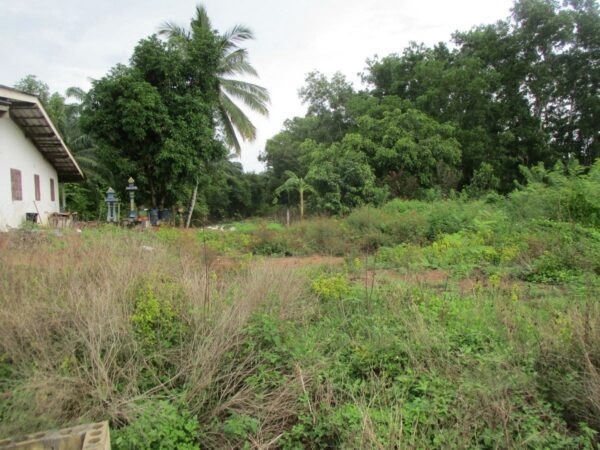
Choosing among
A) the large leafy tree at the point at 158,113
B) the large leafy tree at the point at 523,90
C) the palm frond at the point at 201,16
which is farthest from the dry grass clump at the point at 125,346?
the large leafy tree at the point at 523,90

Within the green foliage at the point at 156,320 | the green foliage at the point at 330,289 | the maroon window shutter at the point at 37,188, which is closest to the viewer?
the green foliage at the point at 156,320

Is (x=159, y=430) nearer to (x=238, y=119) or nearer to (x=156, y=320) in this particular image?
(x=156, y=320)

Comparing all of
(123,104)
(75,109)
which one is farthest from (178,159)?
(75,109)

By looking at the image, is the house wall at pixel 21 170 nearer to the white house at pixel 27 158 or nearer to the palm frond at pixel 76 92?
the white house at pixel 27 158

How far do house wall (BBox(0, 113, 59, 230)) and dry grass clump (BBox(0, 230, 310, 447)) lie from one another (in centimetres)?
1000

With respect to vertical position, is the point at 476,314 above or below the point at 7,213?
below

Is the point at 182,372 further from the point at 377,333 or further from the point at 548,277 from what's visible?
the point at 548,277

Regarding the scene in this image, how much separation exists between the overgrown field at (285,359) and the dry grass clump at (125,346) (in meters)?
0.01

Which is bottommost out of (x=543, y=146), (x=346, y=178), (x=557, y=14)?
(x=346, y=178)

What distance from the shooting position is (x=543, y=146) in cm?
2348

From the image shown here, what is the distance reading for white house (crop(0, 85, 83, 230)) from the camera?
41.8 feet

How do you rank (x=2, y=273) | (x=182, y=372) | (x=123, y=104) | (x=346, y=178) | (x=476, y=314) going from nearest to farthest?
(x=182, y=372)
(x=476, y=314)
(x=2, y=273)
(x=123, y=104)
(x=346, y=178)

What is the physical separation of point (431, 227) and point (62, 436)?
9.66 meters

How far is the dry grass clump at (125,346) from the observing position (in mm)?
2664
